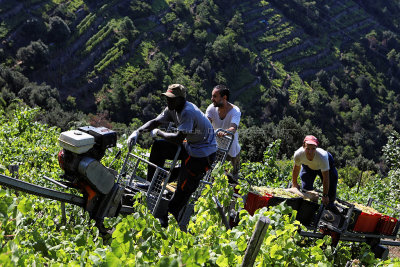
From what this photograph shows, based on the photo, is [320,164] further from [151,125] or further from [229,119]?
[151,125]

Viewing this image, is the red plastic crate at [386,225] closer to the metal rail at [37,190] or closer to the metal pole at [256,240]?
the metal rail at [37,190]

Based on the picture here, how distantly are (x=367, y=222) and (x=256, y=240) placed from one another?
15.3ft

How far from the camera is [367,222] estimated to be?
636 centimetres

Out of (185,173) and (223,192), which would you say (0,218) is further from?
(185,173)

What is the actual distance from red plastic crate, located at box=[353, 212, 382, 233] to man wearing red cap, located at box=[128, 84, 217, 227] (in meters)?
2.72

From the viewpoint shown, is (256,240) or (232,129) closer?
(256,240)

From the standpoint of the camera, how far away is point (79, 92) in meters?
53.4

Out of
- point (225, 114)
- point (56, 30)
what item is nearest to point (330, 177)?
point (225, 114)

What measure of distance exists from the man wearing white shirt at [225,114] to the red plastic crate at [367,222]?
1838 mm

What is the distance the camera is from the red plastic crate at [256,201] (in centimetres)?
556

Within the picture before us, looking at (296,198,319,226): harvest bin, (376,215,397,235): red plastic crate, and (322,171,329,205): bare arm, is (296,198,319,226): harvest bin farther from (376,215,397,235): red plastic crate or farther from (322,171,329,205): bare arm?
(376,215,397,235): red plastic crate

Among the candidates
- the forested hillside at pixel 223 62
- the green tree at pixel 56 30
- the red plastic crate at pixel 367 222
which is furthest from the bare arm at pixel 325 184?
the green tree at pixel 56 30

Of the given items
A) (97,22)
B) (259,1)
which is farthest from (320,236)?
(259,1)

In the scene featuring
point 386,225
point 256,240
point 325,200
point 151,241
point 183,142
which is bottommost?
point 386,225
